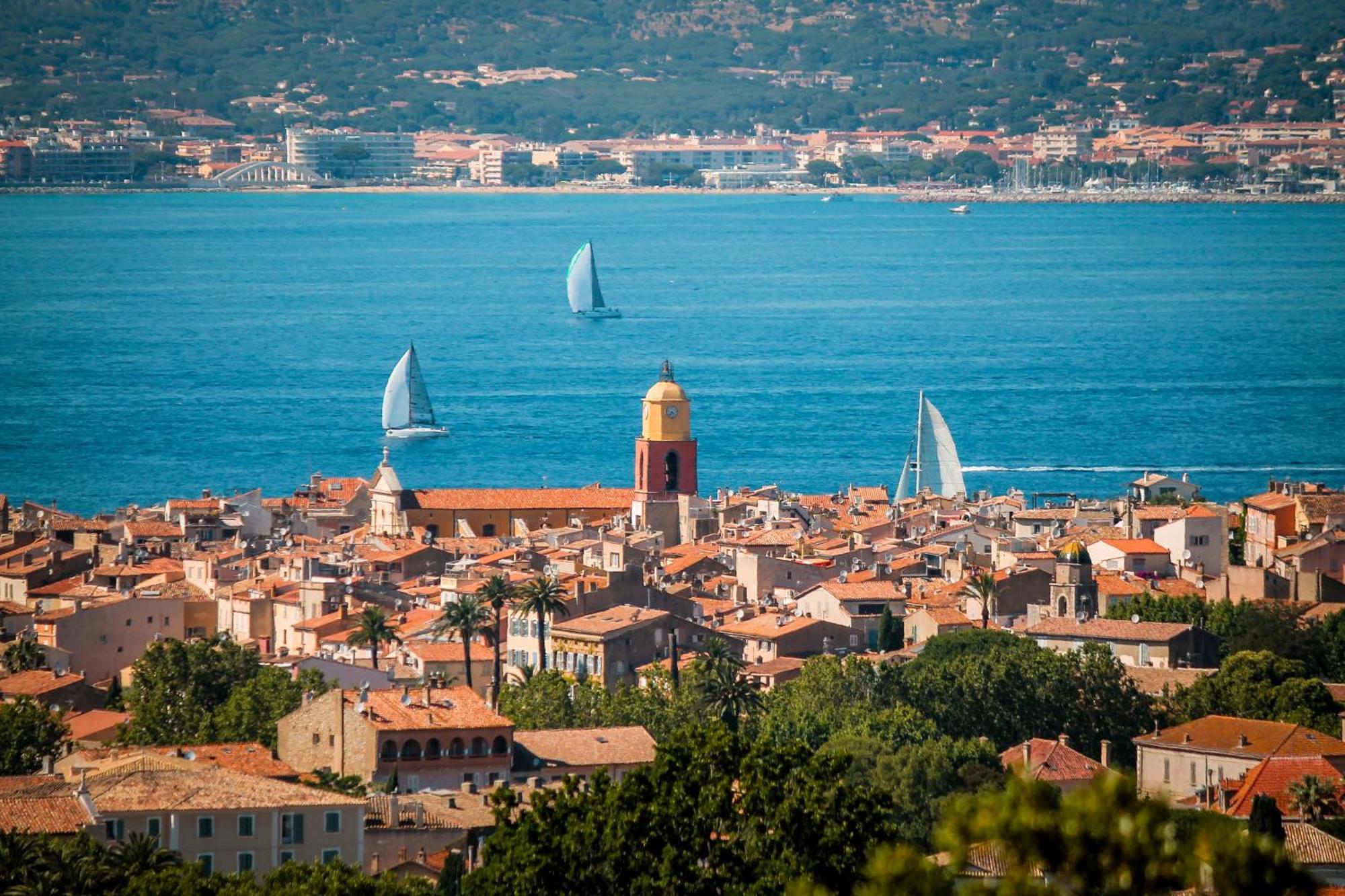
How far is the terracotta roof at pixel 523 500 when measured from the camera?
49.7 meters

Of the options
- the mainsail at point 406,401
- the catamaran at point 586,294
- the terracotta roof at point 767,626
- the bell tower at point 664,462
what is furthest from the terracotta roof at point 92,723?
the catamaran at point 586,294

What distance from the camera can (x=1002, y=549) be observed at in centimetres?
4209

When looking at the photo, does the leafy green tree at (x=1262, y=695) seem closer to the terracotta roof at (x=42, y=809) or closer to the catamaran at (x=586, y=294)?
the terracotta roof at (x=42, y=809)

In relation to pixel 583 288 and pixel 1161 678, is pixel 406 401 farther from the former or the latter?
pixel 1161 678

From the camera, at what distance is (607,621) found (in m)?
34.6

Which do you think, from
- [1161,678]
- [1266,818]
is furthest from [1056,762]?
[1161,678]

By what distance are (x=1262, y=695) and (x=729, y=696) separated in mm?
5732

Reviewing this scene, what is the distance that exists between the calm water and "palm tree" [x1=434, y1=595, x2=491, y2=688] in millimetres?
29034

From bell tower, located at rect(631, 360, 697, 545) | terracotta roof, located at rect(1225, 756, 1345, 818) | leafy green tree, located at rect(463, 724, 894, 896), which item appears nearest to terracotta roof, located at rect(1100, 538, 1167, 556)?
bell tower, located at rect(631, 360, 697, 545)

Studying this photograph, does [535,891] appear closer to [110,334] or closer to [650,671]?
[650,671]

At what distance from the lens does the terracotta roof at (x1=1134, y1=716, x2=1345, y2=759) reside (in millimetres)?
27281

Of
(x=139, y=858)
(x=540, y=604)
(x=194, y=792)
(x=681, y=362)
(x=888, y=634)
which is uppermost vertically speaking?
(x=139, y=858)

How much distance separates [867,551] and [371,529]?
9.43m

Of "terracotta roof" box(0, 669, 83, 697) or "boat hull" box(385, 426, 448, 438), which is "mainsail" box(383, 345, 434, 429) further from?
"terracotta roof" box(0, 669, 83, 697)
